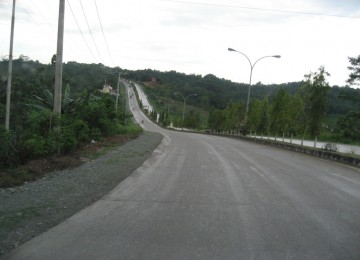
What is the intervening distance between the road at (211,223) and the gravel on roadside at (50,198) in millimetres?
278

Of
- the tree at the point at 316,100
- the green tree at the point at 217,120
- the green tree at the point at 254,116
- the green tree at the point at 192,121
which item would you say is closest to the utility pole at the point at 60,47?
the tree at the point at 316,100

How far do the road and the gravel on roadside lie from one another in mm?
278

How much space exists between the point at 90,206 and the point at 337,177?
9.22 meters

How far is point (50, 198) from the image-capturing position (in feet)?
27.9

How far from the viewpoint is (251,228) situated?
654 cm

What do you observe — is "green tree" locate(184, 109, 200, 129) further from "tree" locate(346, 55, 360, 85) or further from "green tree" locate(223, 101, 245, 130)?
"tree" locate(346, 55, 360, 85)

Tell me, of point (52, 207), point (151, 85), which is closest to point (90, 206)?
point (52, 207)

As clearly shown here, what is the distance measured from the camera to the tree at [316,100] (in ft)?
91.4

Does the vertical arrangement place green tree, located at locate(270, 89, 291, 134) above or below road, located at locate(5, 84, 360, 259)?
above

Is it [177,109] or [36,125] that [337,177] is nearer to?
[36,125]

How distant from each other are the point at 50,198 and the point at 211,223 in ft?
12.3

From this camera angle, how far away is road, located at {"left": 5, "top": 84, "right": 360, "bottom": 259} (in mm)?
5305

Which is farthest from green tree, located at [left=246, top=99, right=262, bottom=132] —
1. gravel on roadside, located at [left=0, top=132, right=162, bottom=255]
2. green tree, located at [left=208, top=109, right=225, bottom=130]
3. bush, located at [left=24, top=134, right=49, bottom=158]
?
bush, located at [left=24, top=134, right=49, bottom=158]

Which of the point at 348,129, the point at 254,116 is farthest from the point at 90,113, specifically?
the point at 348,129
